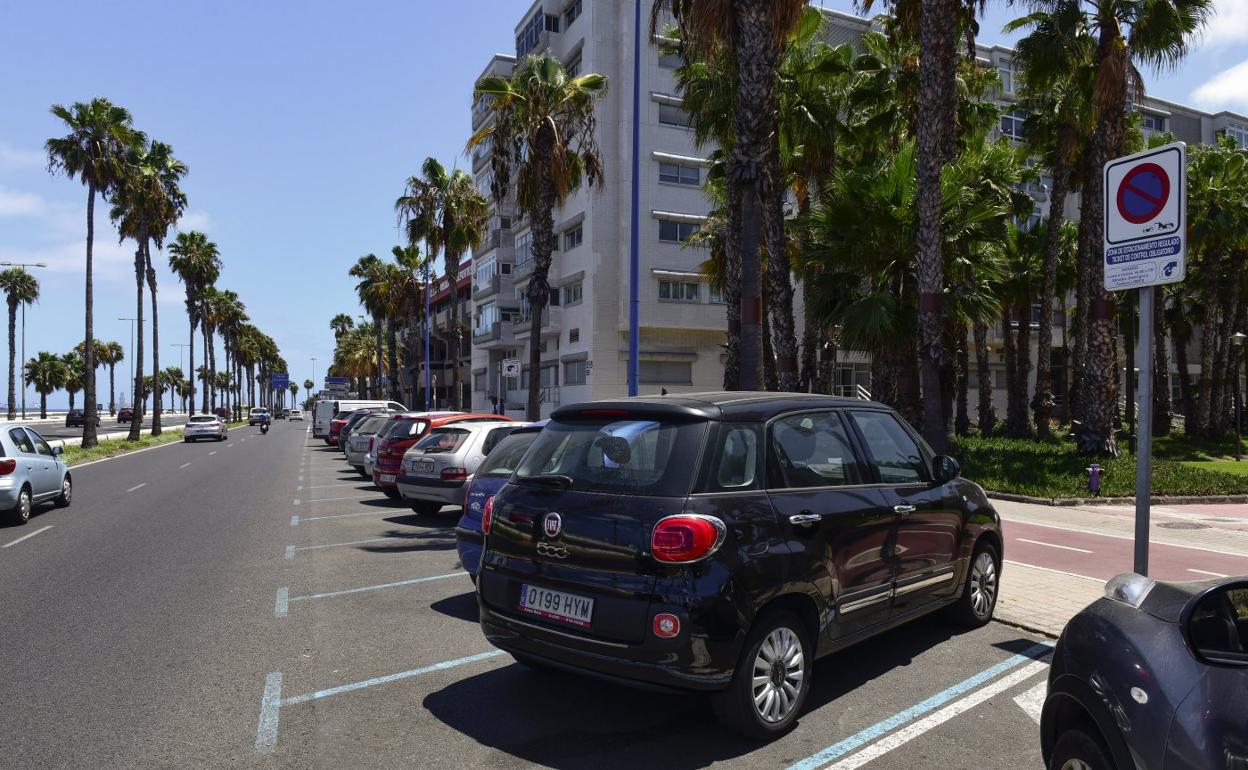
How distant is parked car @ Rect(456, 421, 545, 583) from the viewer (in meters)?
7.24

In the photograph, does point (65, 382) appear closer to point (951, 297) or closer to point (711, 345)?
point (711, 345)

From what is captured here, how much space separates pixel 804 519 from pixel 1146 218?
278cm

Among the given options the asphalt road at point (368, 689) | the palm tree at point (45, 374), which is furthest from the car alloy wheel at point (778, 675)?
the palm tree at point (45, 374)

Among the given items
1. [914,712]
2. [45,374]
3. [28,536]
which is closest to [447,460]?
[28,536]

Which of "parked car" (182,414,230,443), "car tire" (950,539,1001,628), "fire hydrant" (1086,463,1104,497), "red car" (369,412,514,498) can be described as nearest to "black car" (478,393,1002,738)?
"car tire" (950,539,1001,628)

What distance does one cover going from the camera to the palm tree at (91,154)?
3234 cm

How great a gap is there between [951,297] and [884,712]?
52.3 ft

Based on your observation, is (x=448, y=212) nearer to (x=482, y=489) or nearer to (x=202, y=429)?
(x=202, y=429)

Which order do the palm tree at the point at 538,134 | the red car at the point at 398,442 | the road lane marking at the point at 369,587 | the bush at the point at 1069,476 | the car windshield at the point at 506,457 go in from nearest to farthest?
the road lane marking at the point at 369,587, the car windshield at the point at 506,457, the red car at the point at 398,442, the bush at the point at 1069,476, the palm tree at the point at 538,134

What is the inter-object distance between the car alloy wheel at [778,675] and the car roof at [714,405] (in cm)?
118

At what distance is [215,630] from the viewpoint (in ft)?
21.7

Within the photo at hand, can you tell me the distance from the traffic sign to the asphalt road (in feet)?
8.63

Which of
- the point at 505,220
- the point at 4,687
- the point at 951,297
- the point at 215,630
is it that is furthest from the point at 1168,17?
the point at 505,220

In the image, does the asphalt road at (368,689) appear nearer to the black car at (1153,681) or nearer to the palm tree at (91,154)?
the black car at (1153,681)
